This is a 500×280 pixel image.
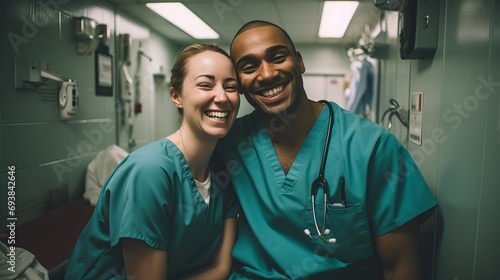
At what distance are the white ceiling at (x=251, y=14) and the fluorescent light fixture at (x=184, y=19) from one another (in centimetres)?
7

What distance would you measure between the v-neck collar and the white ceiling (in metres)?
1.84

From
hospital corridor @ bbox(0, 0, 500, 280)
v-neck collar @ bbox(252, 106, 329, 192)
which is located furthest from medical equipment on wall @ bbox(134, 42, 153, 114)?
v-neck collar @ bbox(252, 106, 329, 192)

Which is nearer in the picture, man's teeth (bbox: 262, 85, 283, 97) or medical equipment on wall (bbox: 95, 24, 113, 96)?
man's teeth (bbox: 262, 85, 283, 97)

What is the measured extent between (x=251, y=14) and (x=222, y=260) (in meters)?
2.64

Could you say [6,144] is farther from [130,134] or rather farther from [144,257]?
[130,134]

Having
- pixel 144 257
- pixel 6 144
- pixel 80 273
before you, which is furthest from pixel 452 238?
pixel 6 144

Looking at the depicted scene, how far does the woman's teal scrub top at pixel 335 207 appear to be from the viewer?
1029mm

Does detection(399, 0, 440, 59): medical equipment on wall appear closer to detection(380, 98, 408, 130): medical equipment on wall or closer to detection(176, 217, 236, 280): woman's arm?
detection(380, 98, 408, 130): medical equipment on wall

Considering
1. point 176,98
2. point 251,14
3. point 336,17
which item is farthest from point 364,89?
point 176,98

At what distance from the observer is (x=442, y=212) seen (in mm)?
1100

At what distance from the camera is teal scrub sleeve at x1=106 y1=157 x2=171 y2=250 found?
905mm

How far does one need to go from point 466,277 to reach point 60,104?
6.97ft

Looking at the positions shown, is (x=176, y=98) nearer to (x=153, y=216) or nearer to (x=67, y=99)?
(x=153, y=216)

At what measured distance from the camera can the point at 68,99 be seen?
2.01 m
